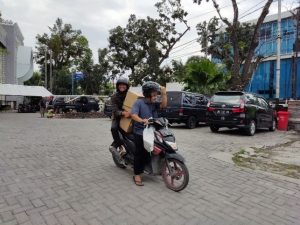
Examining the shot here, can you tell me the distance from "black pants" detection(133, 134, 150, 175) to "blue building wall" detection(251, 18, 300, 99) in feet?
119

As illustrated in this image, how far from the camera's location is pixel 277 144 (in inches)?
424

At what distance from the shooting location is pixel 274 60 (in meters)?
44.5

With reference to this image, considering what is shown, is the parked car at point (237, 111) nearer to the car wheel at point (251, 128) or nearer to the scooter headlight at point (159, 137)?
the car wheel at point (251, 128)

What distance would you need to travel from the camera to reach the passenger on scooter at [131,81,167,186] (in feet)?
17.4

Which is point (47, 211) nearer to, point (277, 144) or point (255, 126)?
point (277, 144)

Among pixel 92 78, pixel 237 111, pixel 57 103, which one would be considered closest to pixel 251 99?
pixel 237 111

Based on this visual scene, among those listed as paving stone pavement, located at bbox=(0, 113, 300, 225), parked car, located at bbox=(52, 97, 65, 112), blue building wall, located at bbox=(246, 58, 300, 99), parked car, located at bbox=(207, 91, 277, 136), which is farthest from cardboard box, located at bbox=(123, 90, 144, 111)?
blue building wall, located at bbox=(246, 58, 300, 99)

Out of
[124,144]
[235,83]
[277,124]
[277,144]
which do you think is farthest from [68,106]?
[124,144]

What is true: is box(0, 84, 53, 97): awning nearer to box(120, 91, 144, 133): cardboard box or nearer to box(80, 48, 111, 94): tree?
box(80, 48, 111, 94): tree

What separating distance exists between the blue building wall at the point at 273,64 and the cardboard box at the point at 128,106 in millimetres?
35981

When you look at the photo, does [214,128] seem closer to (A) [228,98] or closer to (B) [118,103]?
(A) [228,98]

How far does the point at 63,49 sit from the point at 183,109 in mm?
41753

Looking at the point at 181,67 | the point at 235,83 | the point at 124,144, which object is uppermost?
the point at 181,67

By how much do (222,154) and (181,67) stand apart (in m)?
33.7
